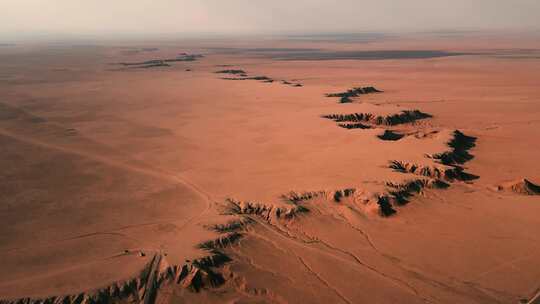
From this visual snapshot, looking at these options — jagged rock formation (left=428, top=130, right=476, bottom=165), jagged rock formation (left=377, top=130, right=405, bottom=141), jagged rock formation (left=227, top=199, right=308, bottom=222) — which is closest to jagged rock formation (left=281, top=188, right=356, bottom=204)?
jagged rock formation (left=227, top=199, right=308, bottom=222)

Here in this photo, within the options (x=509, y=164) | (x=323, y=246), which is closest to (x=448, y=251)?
(x=323, y=246)

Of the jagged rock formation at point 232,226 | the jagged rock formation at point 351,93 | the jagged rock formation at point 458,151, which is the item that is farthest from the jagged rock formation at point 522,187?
the jagged rock formation at point 351,93

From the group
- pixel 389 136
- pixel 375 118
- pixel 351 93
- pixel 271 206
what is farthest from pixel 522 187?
pixel 351 93

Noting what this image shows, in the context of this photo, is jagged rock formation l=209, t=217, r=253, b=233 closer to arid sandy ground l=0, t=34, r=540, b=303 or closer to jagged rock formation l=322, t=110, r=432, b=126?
arid sandy ground l=0, t=34, r=540, b=303

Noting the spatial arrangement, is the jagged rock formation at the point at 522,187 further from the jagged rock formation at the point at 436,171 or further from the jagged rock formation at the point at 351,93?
the jagged rock formation at the point at 351,93

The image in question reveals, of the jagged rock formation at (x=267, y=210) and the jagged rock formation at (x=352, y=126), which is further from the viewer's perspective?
the jagged rock formation at (x=352, y=126)
